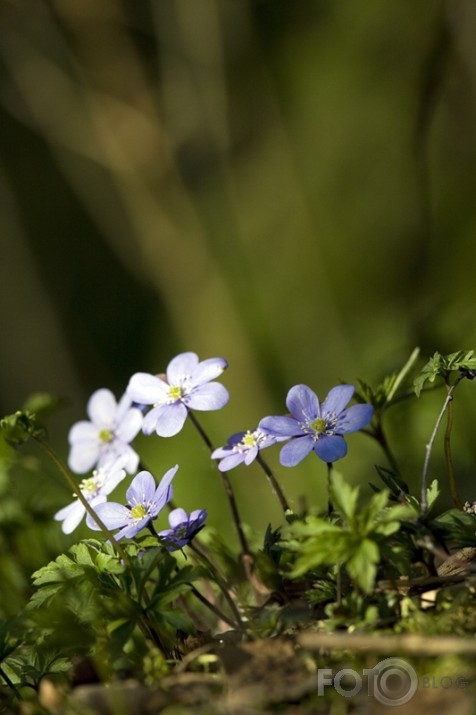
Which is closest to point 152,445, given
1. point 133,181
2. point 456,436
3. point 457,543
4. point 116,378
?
point 116,378

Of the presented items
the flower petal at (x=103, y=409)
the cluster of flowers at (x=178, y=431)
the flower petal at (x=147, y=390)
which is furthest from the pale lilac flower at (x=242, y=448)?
the flower petal at (x=103, y=409)

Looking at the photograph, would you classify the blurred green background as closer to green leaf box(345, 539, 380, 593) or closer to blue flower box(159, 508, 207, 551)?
blue flower box(159, 508, 207, 551)

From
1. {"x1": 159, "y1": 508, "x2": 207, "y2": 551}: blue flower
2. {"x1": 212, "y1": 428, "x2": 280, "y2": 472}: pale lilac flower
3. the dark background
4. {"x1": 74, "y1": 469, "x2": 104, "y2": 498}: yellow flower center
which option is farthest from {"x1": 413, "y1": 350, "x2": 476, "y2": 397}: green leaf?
the dark background

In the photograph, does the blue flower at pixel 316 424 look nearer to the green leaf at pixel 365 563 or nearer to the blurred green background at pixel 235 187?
the green leaf at pixel 365 563

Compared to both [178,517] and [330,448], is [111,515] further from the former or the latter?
[330,448]

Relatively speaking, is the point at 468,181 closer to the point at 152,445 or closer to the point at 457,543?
the point at 152,445

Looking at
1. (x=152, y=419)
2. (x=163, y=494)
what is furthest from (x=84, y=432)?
(x=163, y=494)
